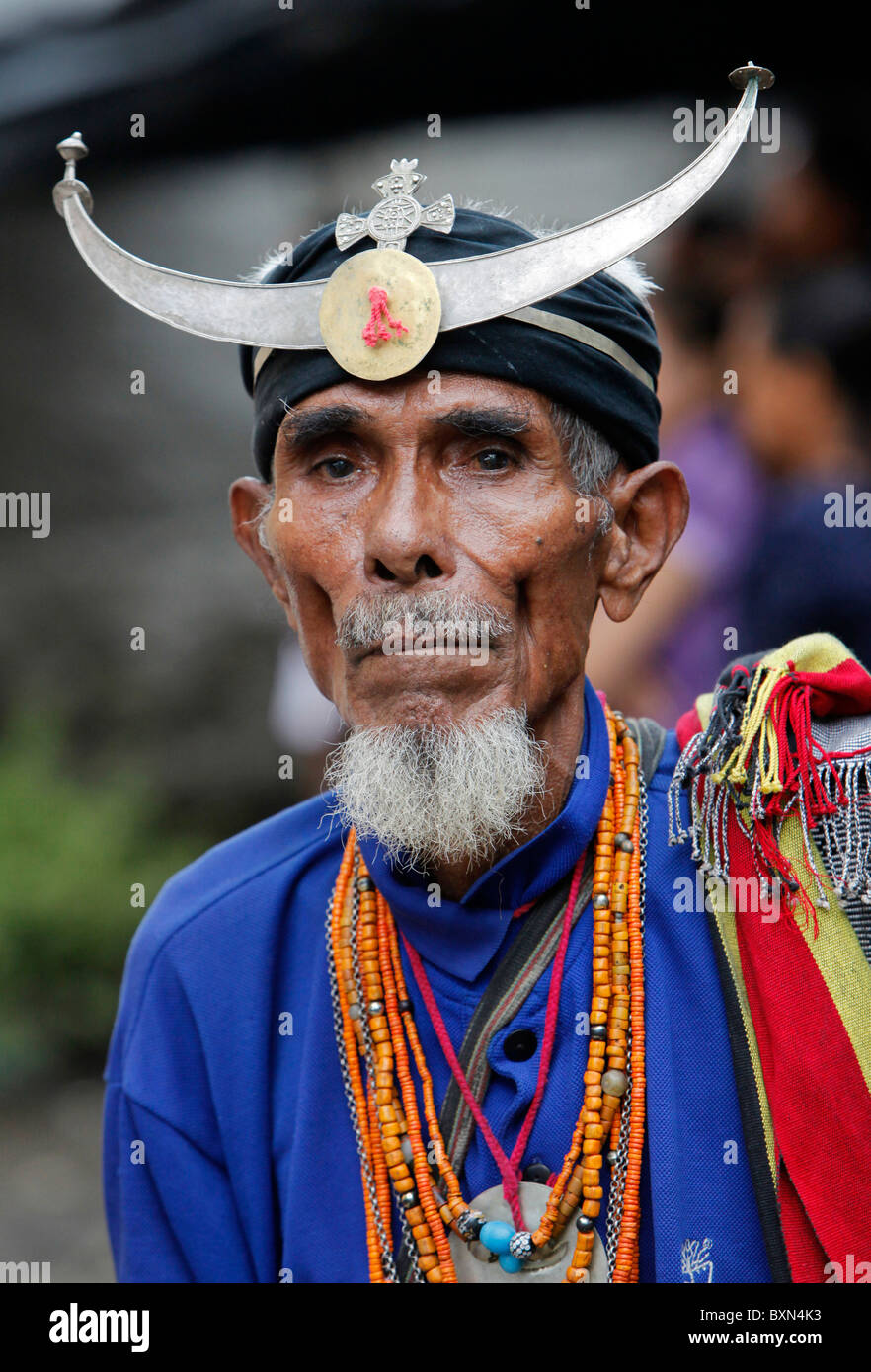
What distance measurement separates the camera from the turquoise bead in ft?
6.40

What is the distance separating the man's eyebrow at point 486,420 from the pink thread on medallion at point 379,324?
0.48ft

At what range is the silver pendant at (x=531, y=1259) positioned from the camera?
1972 millimetres

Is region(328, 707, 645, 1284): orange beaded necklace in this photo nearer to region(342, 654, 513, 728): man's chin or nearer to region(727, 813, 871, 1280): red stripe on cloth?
region(727, 813, 871, 1280): red stripe on cloth

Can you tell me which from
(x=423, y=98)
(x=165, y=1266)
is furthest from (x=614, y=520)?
(x=423, y=98)

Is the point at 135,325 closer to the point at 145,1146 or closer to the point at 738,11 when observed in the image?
the point at 738,11

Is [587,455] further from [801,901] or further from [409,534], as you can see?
[801,901]

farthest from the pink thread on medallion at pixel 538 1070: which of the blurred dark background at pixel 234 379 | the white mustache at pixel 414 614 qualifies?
the blurred dark background at pixel 234 379

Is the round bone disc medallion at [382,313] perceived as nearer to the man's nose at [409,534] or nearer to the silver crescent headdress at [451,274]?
the silver crescent headdress at [451,274]

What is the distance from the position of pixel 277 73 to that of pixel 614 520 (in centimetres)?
350

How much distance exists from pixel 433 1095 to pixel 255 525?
1.07m

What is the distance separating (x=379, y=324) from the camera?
1959mm

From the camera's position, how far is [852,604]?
11.3 feet

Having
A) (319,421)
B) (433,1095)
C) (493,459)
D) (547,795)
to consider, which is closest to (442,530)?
(493,459)

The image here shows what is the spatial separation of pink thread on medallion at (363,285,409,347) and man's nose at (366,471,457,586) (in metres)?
0.21
